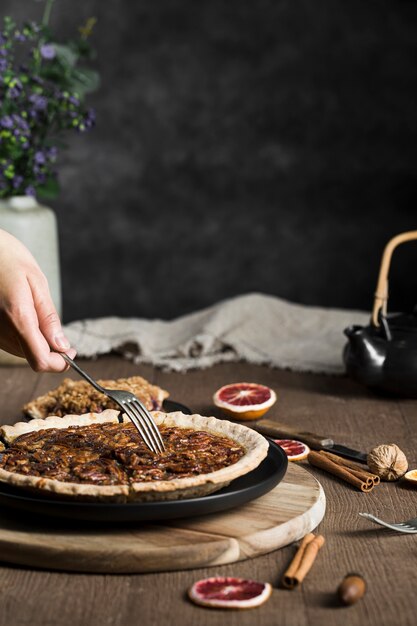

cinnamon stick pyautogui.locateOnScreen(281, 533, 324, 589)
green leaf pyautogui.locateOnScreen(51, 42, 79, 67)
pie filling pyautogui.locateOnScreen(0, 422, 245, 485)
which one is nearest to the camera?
cinnamon stick pyautogui.locateOnScreen(281, 533, 324, 589)

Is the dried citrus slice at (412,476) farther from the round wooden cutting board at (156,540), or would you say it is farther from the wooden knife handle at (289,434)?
the round wooden cutting board at (156,540)

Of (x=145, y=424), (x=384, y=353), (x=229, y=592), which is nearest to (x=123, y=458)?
(x=145, y=424)

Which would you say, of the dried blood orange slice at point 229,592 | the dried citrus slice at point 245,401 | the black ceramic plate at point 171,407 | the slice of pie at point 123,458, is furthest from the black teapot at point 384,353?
the dried blood orange slice at point 229,592

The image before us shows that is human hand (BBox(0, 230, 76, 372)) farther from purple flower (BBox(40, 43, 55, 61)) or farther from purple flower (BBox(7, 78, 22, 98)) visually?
purple flower (BBox(40, 43, 55, 61))

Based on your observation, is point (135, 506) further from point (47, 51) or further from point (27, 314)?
point (47, 51)

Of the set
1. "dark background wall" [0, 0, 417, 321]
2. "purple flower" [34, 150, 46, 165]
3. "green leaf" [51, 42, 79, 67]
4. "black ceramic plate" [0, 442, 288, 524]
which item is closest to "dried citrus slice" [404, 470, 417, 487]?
"black ceramic plate" [0, 442, 288, 524]

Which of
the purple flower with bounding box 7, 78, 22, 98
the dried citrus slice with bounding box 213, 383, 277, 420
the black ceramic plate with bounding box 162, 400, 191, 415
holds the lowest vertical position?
the dried citrus slice with bounding box 213, 383, 277, 420
